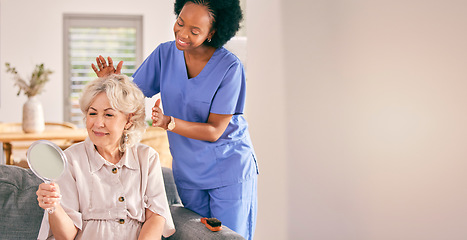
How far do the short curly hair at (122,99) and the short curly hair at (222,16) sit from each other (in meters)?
0.31

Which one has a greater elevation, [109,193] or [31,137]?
[109,193]

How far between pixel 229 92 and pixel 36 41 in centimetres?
490

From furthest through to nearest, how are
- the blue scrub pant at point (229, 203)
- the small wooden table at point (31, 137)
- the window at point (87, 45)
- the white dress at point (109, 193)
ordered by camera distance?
the window at point (87, 45) < the small wooden table at point (31, 137) < the blue scrub pant at point (229, 203) < the white dress at point (109, 193)

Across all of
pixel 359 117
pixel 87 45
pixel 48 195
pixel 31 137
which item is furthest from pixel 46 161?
pixel 87 45

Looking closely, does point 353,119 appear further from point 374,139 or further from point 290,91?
Result: point 290,91

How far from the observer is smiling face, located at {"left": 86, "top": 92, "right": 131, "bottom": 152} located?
138cm

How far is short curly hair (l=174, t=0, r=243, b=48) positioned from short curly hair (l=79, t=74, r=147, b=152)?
0.31m

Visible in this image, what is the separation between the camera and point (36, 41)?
19.0 feet

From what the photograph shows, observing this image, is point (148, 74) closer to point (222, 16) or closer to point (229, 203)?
point (222, 16)

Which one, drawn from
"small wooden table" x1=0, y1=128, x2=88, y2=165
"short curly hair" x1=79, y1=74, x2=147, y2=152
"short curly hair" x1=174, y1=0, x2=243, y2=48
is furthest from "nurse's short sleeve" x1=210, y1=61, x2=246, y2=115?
"small wooden table" x1=0, y1=128, x2=88, y2=165

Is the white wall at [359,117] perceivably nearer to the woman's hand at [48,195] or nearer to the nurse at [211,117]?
the nurse at [211,117]

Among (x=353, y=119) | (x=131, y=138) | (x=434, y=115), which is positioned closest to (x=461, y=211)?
(x=434, y=115)

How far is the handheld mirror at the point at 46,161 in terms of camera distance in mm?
1086

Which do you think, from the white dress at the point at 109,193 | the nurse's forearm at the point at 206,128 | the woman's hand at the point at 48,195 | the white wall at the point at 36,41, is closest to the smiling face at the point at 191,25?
the nurse's forearm at the point at 206,128
